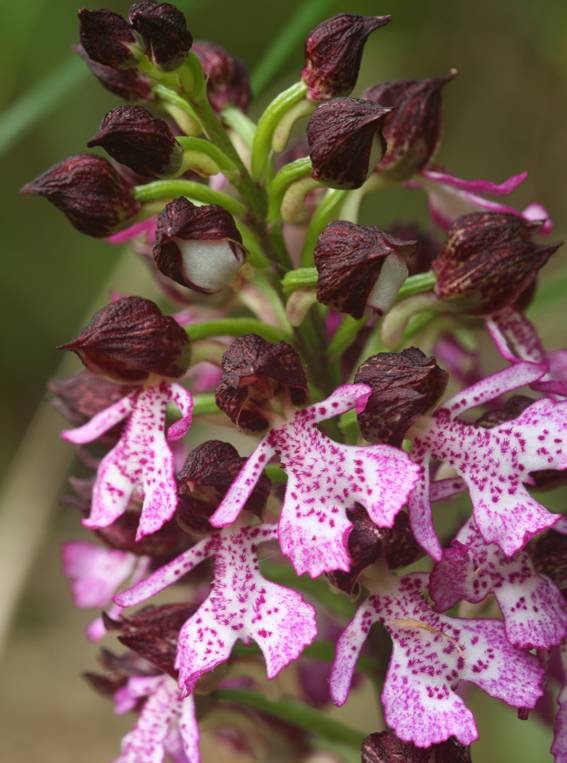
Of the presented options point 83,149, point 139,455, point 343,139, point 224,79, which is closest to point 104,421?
point 139,455

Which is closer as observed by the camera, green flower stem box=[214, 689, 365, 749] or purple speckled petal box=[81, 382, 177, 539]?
purple speckled petal box=[81, 382, 177, 539]

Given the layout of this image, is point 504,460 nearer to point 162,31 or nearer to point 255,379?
point 255,379

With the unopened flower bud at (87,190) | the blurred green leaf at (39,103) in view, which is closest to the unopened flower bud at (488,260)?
the unopened flower bud at (87,190)

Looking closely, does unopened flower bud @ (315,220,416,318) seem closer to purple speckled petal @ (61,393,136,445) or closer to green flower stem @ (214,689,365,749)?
purple speckled petal @ (61,393,136,445)

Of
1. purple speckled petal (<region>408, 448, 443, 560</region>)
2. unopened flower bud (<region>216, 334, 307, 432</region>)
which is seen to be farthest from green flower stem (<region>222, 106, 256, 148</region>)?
purple speckled petal (<region>408, 448, 443, 560</region>)

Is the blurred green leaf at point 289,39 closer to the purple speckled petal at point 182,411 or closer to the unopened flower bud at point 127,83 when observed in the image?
the unopened flower bud at point 127,83

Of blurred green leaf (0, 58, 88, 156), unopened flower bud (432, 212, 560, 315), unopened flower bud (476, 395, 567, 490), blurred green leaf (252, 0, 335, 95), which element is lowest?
unopened flower bud (476, 395, 567, 490)
